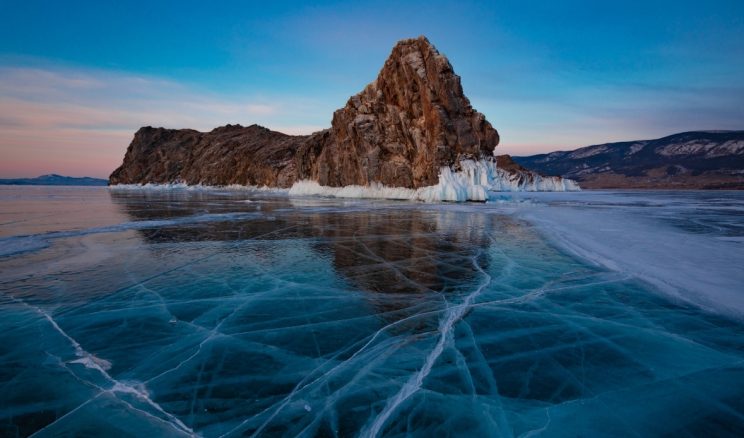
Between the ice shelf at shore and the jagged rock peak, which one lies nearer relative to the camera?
the ice shelf at shore

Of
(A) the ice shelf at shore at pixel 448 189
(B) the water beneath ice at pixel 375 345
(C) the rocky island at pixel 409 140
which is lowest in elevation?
(B) the water beneath ice at pixel 375 345

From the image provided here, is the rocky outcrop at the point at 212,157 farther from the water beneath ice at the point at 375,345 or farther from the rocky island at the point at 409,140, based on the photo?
the water beneath ice at the point at 375,345

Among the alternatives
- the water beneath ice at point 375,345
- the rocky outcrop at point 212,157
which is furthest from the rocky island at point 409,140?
the water beneath ice at point 375,345

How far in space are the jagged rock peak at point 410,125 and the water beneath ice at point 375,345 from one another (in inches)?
1324

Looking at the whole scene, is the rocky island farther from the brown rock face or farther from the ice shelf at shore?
the ice shelf at shore

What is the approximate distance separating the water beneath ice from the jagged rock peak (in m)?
33.6

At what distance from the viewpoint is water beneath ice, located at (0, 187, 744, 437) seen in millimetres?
2824

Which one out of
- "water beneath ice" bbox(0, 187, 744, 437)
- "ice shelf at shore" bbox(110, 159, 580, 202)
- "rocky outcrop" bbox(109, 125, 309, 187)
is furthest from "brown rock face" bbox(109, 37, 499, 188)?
"water beneath ice" bbox(0, 187, 744, 437)

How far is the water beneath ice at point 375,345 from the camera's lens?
9.27ft

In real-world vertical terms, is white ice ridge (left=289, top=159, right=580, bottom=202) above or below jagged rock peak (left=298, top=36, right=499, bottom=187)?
below

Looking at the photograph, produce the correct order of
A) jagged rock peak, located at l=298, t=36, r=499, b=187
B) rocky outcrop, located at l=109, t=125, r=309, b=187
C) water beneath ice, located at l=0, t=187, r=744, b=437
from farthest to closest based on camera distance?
rocky outcrop, located at l=109, t=125, r=309, b=187 < jagged rock peak, located at l=298, t=36, r=499, b=187 < water beneath ice, located at l=0, t=187, r=744, b=437

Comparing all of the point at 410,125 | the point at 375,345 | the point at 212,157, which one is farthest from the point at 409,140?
the point at 212,157

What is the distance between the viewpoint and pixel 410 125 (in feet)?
152

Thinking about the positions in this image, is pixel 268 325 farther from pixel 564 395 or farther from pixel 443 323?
pixel 564 395
